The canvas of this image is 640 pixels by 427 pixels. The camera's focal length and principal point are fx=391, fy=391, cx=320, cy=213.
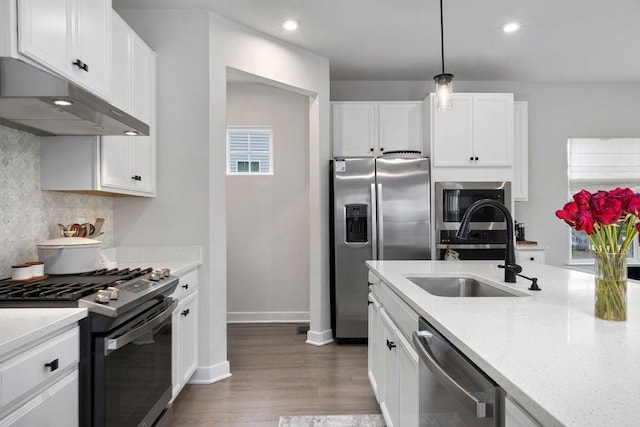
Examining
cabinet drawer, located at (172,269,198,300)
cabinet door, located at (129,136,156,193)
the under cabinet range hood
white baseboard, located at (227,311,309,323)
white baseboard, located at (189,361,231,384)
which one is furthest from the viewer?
white baseboard, located at (227,311,309,323)

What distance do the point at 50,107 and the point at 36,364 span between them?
1017mm

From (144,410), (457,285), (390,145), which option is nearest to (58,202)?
(144,410)

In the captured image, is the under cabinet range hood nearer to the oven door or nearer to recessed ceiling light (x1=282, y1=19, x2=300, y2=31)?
the oven door

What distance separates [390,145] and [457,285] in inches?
93.2

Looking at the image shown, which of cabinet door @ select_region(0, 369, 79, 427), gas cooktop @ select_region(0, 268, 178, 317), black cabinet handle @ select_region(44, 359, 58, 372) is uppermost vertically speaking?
gas cooktop @ select_region(0, 268, 178, 317)

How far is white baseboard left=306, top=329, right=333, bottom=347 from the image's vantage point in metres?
3.72

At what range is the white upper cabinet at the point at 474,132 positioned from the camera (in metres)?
3.90

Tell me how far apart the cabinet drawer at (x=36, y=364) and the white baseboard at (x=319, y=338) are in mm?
2588

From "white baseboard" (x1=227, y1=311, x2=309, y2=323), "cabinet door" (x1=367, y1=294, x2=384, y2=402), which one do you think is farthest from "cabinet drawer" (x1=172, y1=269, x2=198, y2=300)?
"white baseboard" (x1=227, y1=311, x2=309, y2=323)

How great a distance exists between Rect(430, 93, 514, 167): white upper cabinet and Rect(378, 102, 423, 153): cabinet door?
0.25 metres

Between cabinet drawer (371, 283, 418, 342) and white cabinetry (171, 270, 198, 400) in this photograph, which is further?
white cabinetry (171, 270, 198, 400)

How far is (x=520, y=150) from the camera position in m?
4.21

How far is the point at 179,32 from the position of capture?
292cm

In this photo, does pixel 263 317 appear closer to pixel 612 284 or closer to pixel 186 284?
pixel 186 284
